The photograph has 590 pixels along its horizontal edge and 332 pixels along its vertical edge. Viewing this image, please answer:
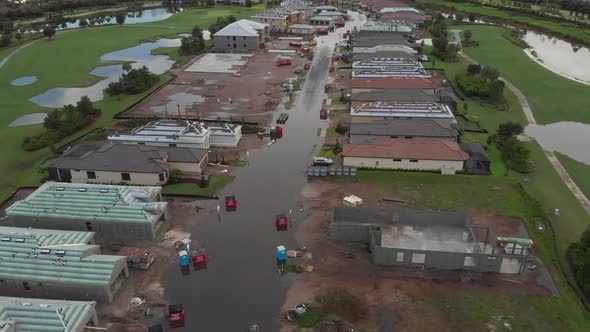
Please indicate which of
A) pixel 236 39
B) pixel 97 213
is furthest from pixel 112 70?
pixel 97 213

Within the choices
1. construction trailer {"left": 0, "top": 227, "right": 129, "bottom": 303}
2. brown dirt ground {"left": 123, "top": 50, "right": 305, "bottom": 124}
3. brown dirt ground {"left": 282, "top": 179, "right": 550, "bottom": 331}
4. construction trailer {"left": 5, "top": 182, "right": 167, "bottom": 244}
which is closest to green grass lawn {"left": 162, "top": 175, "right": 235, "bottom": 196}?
construction trailer {"left": 5, "top": 182, "right": 167, "bottom": 244}

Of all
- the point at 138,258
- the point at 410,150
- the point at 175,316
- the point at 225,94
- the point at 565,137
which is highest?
the point at 410,150

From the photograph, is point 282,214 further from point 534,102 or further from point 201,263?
point 534,102

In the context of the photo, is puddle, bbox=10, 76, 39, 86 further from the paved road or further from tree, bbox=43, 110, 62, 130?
the paved road

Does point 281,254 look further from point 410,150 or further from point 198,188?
point 410,150

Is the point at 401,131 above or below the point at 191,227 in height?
above

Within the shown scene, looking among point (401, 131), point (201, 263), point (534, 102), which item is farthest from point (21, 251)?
point (534, 102)
